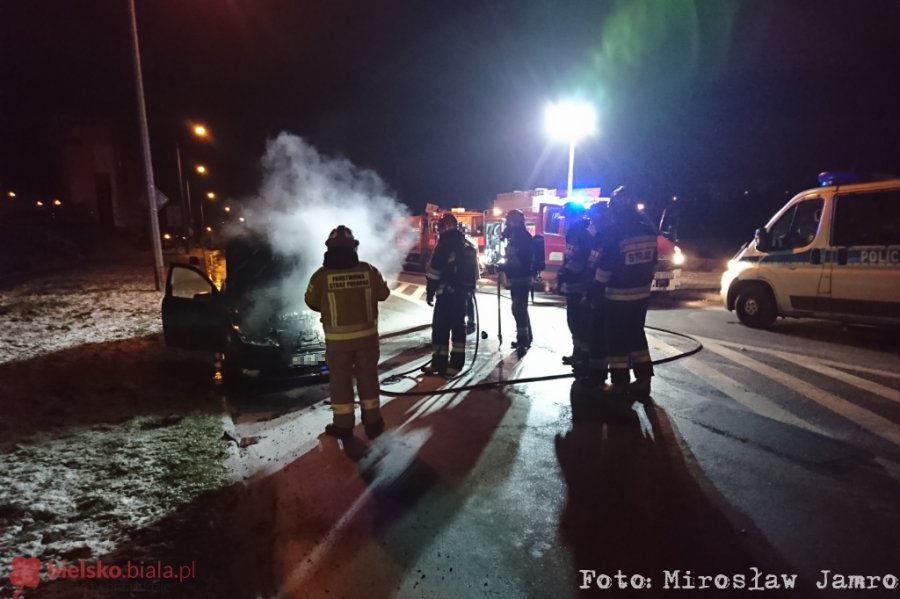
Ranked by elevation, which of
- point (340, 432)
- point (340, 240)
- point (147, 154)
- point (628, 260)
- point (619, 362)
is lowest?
point (340, 432)

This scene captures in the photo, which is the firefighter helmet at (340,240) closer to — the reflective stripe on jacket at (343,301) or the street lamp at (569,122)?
the reflective stripe on jacket at (343,301)

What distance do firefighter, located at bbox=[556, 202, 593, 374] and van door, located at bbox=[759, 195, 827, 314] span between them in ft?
13.9

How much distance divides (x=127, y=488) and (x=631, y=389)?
428 centimetres

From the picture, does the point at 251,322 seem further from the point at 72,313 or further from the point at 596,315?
the point at 72,313

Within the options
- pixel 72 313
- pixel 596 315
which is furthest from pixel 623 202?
pixel 72 313

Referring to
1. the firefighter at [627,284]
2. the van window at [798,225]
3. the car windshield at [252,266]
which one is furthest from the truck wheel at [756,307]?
Result: the car windshield at [252,266]

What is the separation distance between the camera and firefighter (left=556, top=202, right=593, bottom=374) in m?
5.63

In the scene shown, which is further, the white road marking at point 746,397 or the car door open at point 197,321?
the car door open at point 197,321

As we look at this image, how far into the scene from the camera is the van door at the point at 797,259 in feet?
25.2

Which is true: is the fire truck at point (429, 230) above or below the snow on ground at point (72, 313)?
above

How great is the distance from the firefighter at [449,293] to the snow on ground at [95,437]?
2479mm

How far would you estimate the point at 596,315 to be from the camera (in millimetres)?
5191

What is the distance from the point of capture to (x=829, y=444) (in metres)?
3.88

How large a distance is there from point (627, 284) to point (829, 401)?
2.24 metres
